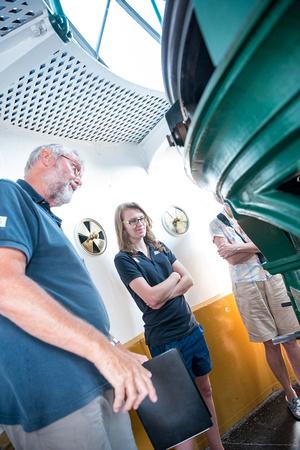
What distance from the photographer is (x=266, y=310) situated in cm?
237

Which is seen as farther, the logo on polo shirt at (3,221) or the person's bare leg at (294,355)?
the person's bare leg at (294,355)

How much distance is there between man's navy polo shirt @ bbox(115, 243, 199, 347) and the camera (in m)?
1.92

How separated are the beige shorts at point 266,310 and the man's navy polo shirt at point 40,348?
1.61 meters

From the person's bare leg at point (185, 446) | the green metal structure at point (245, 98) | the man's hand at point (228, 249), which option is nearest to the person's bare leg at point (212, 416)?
the person's bare leg at point (185, 446)

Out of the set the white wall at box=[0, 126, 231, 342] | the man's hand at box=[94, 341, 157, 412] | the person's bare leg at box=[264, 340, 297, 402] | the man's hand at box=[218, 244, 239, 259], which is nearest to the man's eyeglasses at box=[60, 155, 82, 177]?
the white wall at box=[0, 126, 231, 342]

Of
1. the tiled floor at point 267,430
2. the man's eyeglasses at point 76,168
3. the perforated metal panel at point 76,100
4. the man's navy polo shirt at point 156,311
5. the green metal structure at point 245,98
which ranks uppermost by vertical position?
the perforated metal panel at point 76,100

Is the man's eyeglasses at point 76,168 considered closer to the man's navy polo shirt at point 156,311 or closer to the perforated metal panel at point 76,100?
the perforated metal panel at point 76,100

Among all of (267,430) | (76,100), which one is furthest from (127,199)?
(267,430)

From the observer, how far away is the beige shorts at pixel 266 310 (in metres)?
2.32

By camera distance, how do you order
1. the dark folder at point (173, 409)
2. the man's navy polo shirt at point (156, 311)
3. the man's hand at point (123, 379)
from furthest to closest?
the man's navy polo shirt at point (156, 311) → the dark folder at point (173, 409) → the man's hand at point (123, 379)

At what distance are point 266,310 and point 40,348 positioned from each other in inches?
75.0

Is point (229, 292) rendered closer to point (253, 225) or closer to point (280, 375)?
point (280, 375)

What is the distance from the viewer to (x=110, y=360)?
2.80ft

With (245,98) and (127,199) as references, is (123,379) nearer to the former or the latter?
(245,98)
